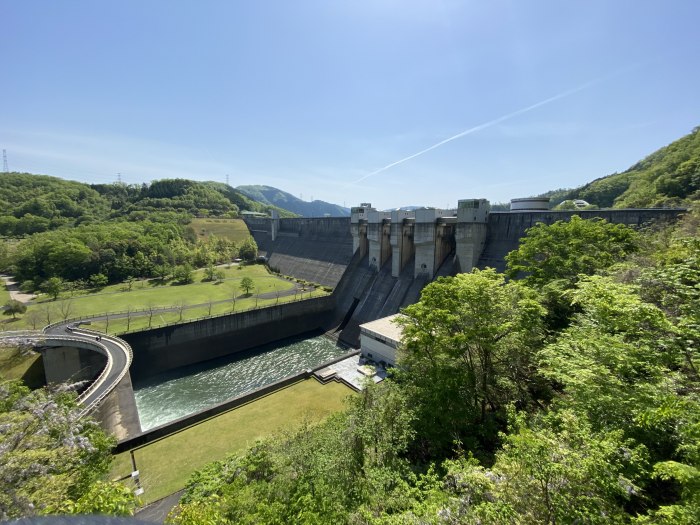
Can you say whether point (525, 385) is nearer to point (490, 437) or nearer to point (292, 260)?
point (490, 437)

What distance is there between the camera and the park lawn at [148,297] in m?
34.3

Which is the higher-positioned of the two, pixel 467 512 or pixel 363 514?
pixel 467 512

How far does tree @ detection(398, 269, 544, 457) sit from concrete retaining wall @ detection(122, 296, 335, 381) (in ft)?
82.7

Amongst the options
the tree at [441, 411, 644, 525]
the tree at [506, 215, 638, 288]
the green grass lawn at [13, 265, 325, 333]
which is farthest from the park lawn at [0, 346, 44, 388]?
the tree at [506, 215, 638, 288]

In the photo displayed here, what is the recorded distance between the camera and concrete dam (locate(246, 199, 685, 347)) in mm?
27969

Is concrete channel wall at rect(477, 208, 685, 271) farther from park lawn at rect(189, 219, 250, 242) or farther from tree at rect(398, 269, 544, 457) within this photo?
park lawn at rect(189, 219, 250, 242)

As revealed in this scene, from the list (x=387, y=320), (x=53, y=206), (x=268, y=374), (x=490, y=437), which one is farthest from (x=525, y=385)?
(x=53, y=206)

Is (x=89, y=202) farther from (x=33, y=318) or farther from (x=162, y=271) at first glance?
(x=33, y=318)

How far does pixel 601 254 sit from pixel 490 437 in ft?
39.2

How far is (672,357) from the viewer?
6879 millimetres

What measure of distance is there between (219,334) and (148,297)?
17003 millimetres

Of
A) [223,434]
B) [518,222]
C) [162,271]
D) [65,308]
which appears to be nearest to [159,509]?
[223,434]

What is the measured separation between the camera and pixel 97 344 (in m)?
23.7

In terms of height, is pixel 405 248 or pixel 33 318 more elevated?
pixel 405 248
